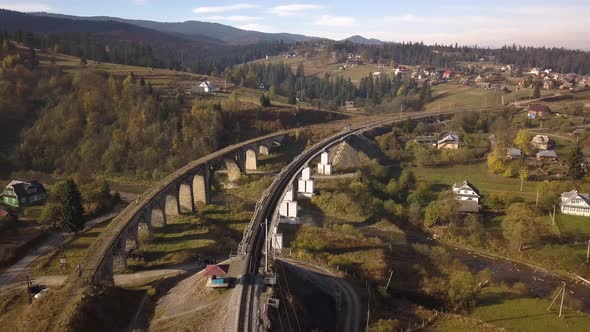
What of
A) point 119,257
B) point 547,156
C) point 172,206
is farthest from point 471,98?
point 119,257

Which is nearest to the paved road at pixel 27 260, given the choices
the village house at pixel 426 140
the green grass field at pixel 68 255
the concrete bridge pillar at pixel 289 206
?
the green grass field at pixel 68 255

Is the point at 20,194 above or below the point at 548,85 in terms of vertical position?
below

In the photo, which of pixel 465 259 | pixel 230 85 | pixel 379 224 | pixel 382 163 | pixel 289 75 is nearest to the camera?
pixel 465 259

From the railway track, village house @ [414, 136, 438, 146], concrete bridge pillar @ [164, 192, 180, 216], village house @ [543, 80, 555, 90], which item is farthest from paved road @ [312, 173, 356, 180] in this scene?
village house @ [543, 80, 555, 90]

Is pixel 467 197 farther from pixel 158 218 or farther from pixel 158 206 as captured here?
pixel 158 218

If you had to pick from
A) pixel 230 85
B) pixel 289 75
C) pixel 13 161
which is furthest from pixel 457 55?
pixel 13 161

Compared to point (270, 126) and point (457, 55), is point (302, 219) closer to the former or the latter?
point (270, 126)
